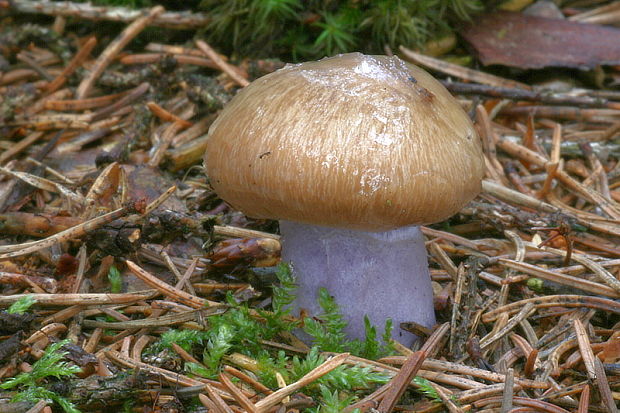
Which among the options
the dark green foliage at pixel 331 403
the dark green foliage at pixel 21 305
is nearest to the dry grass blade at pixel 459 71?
the dark green foliage at pixel 331 403

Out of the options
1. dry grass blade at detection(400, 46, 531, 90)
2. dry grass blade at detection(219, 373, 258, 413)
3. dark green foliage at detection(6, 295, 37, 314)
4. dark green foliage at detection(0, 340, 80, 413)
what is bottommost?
dry grass blade at detection(219, 373, 258, 413)

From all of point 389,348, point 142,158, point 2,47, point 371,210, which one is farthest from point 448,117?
point 2,47

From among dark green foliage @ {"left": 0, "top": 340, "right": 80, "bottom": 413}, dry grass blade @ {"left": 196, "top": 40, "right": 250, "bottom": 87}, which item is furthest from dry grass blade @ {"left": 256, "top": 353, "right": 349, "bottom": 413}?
dry grass blade @ {"left": 196, "top": 40, "right": 250, "bottom": 87}

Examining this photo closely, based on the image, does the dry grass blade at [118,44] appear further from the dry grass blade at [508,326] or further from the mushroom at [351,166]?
the dry grass blade at [508,326]

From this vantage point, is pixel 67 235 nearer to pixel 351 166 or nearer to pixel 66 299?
pixel 66 299

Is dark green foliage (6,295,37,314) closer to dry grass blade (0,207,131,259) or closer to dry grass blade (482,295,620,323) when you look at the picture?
dry grass blade (0,207,131,259)

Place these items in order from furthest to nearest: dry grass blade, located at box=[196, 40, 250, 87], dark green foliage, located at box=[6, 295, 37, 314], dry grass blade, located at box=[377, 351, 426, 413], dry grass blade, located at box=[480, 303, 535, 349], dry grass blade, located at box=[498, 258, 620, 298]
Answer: dry grass blade, located at box=[196, 40, 250, 87]
dry grass blade, located at box=[498, 258, 620, 298]
dry grass blade, located at box=[480, 303, 535, 349]
dark green foliage, located at box=[6, 295, 37, 314]
dry grass blade, located at box=[377, 351, 426, 413]
